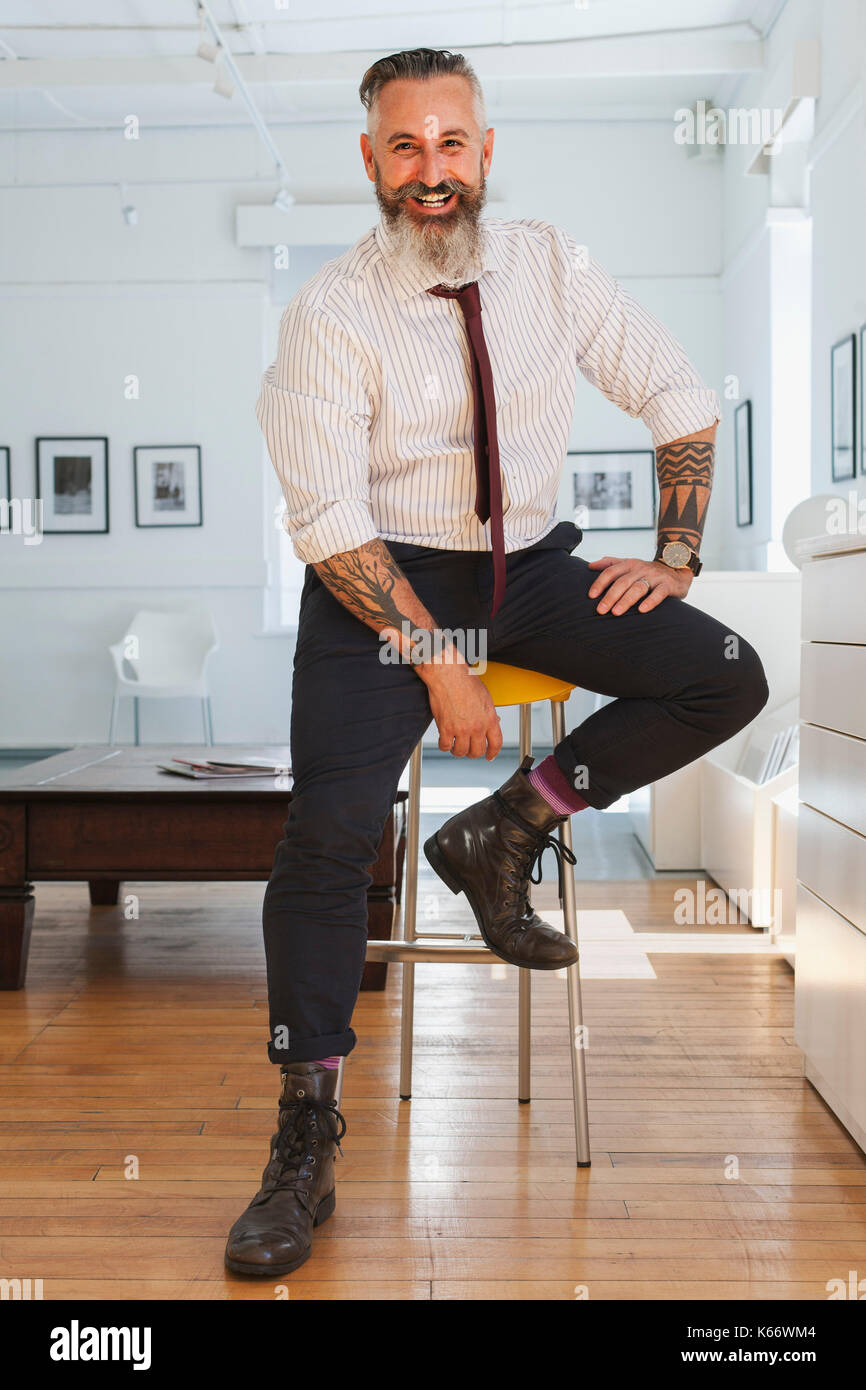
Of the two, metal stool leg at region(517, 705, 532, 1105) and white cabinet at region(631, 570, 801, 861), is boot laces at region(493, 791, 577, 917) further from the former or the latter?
white cabinet at region(631, 570, 801, 861)

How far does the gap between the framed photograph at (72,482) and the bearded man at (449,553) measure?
569cm

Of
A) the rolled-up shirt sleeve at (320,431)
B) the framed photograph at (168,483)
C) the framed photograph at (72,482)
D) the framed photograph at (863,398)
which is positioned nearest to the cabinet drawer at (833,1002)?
the rolled-up shirt sleeve at (320,431)

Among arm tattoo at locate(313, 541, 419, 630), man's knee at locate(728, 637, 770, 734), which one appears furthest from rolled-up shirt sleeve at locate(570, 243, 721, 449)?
arm tattoo at locate(313, 541, 419, 630)

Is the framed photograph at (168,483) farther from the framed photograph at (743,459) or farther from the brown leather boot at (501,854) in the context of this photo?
the brown leather boot at (501,854)

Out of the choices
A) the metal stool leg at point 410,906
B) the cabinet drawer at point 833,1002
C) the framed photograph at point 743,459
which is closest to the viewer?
the cabinet drawer at point 833,1002

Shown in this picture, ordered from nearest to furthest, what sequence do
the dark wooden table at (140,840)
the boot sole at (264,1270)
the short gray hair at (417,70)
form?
the boot sole at (264,1270) → the short gray hair at (417,70) → the dark wooden table at (140,840)

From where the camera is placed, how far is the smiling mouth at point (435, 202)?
1565 millimetres

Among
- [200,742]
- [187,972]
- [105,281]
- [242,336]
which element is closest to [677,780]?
[187,972]

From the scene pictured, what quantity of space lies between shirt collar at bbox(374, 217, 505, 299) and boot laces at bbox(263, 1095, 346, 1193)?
1.02m

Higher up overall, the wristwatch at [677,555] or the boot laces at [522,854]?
the wristwatch at [677,555]

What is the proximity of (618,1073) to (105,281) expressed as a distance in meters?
6.20

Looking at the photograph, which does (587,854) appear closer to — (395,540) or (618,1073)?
(618,1073)

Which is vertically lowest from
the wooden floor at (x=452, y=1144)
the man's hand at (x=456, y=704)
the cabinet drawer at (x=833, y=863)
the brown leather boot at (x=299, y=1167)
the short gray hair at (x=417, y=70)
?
the wooden floor at (x=452, y=1144)

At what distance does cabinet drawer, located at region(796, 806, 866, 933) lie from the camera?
64.5 inches
